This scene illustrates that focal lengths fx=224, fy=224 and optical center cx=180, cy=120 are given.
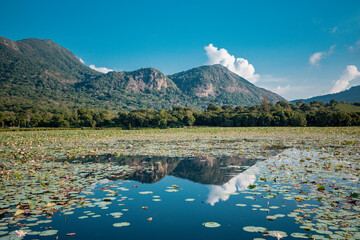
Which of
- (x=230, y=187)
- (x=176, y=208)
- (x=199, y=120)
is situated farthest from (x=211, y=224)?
(x=199, y=120)

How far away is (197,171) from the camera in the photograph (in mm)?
9508

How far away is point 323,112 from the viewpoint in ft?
220

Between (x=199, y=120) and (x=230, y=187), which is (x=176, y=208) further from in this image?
(x=199, y=120)

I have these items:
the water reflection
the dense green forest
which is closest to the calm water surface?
the water reflection

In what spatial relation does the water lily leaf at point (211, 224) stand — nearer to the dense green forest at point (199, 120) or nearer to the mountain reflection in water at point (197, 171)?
the mountain reflection in water at point (197, 171)

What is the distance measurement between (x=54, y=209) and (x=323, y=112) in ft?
253

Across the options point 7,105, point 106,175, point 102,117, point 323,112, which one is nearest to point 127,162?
point 106,175

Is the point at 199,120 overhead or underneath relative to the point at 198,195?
overhead

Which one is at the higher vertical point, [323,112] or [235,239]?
[323,112]

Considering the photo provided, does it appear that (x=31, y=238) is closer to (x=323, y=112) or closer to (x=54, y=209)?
(x=54, y=209)

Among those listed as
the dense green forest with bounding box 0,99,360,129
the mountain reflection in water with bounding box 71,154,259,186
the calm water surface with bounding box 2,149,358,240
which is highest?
the dense green forest with bounding box 0,99,360,129

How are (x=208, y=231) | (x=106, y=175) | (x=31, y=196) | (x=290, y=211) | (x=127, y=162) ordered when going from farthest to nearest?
(x=127, y=162) < (x=106, y=175) < (x=31, y=196) < (x=290, y=211) < (x=208, y=231)

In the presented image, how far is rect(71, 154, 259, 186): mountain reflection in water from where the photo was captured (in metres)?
7.78

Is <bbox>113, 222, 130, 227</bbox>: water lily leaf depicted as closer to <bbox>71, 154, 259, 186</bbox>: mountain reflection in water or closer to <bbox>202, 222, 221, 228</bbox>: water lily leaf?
<bbox>202, 222, 221, 228</bbox>: water lily leaf
